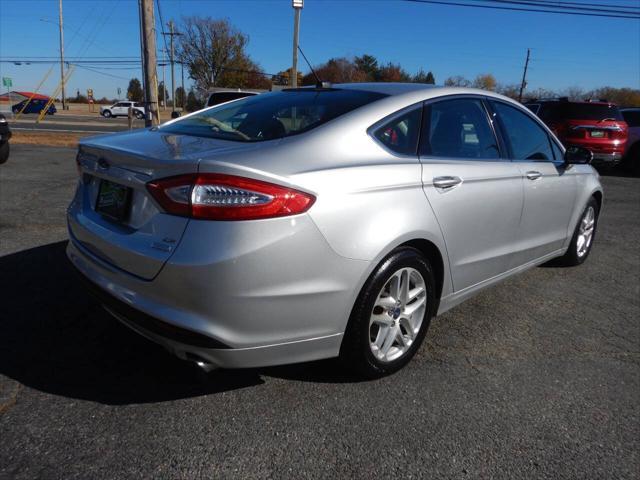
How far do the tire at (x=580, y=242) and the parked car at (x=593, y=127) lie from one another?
7229 millimetres

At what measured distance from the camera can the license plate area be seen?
91.6 inches

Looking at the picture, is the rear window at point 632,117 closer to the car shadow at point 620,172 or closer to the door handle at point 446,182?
the car shadow at point 620,172

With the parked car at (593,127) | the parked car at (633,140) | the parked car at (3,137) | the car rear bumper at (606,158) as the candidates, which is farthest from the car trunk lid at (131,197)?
the parked car at (633,140)

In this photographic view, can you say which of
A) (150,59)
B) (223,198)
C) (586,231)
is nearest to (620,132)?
(586,231)

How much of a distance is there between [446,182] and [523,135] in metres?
1.41

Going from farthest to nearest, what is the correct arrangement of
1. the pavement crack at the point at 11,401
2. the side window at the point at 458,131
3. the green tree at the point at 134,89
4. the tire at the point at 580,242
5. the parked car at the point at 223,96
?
1. the green tree at the point at 134,89
2. the parked car at the point at 223,96
3. the tire at the point at 580,242
4. the side window at the point at 458,131
5. the pavement crack at the point at 11,401

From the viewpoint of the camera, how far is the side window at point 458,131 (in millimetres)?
2963

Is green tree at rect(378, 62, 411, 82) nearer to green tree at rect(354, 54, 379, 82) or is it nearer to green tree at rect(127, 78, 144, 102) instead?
green tree at rect(354, 54, 379, 82)

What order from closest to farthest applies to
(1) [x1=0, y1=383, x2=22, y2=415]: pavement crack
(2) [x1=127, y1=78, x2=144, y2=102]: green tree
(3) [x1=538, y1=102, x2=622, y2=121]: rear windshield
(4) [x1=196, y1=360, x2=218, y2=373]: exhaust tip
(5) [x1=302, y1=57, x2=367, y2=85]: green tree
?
(4) [x1=196, y1=360, x2=218, y2=373]: exhaust tip → (1) [x1=0, y1=383, x2=22, y2=415]: pavement crack → (3) [x1=538, y1=102, x2=622, y2=121]: rear windshield → (5) [x1=302, y1=57, x2=367, y2=85]: green tree → (2) [x1=127, y1=78, x2=144, y2=102]: green tree

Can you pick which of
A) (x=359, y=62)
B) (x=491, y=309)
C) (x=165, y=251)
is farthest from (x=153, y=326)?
(x=359, y=62)

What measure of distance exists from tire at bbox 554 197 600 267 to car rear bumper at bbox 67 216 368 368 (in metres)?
3.25

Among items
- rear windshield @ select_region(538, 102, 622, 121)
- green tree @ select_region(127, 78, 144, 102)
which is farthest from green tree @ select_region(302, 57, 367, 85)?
rear windshield @ select_region(538, 102, 622, 121)

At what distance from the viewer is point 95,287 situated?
247 centimetres

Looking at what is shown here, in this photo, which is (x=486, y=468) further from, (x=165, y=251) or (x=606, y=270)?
(x=606, y=270)
